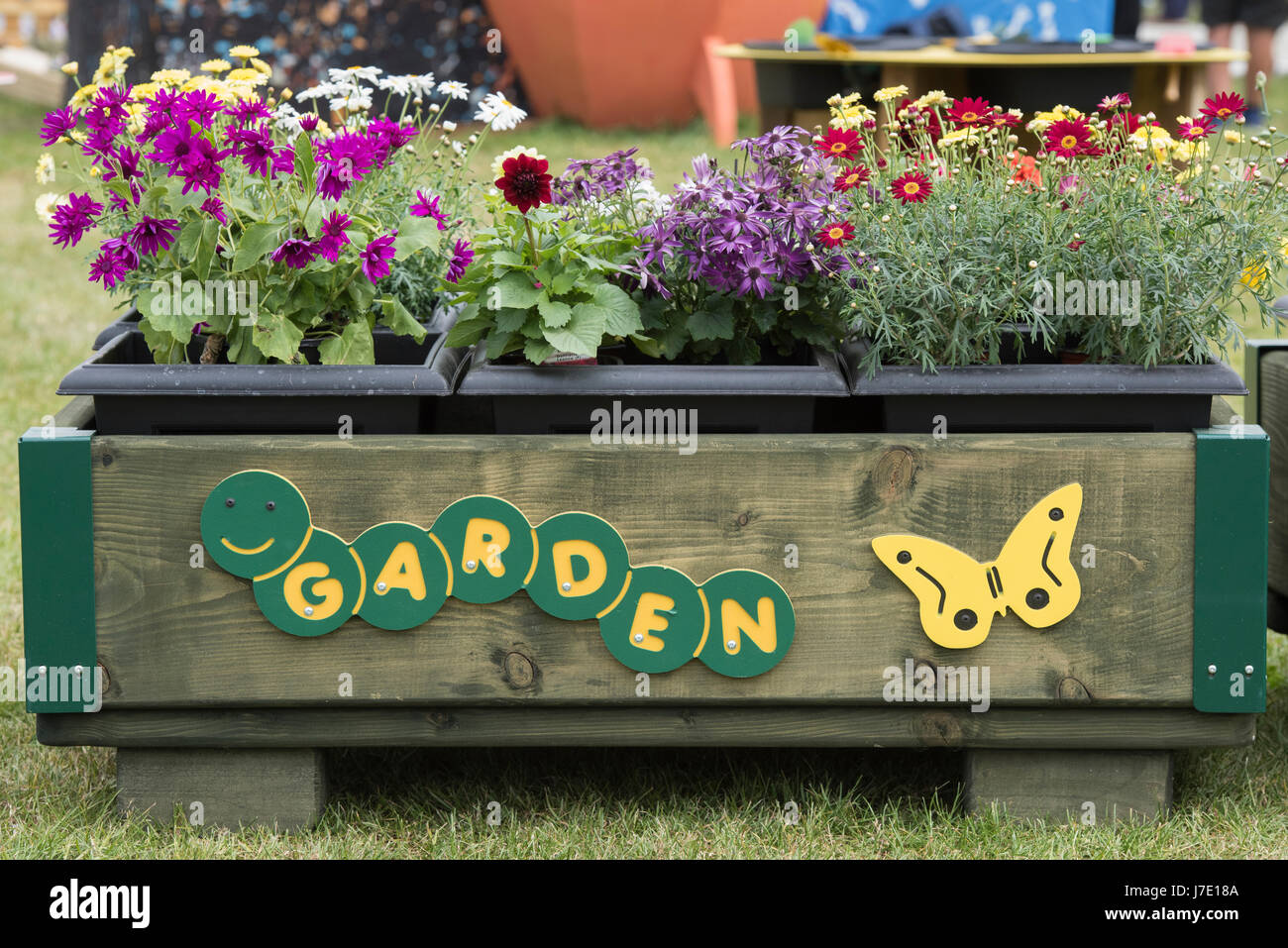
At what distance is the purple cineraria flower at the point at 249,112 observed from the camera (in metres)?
2.30

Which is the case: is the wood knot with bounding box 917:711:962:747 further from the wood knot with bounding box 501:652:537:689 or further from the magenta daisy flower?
the magenta daisy flower

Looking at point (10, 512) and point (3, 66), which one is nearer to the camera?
point (10, 512)

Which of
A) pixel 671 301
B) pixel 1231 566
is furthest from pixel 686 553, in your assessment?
pixel 1231 566

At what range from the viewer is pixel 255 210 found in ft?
7.66

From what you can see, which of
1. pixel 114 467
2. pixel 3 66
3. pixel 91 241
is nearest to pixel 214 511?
pixel 114 467

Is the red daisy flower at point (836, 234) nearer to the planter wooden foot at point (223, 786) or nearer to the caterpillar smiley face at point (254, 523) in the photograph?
the caterpillar smiley face at point (254, 523)

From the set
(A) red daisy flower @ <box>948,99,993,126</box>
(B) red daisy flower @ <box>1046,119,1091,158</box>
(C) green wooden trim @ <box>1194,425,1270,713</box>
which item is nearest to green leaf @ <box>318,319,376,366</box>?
(A) red daisy flower @ <box>948,99,993,126</box>

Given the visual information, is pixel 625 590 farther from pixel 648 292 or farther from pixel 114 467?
pixel 114 467

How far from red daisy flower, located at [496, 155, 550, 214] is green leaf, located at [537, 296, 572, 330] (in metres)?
0.15

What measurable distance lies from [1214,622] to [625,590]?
0.89 m

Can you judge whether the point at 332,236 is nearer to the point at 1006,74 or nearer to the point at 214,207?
the point at 214,207

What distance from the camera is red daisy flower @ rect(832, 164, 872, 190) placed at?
2227mm

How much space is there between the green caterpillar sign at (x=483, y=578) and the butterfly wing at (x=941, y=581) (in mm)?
182

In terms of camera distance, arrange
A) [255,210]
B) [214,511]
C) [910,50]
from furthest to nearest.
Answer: [910,50] < [255,210] < [214,511]
